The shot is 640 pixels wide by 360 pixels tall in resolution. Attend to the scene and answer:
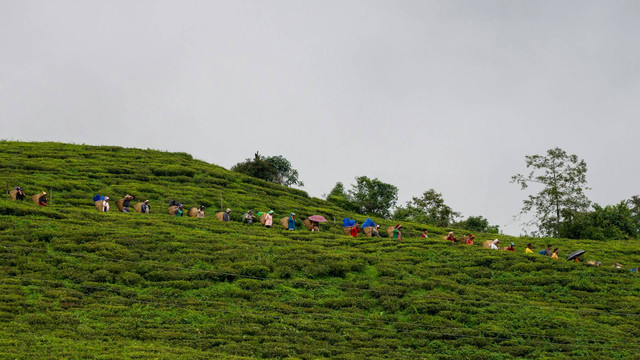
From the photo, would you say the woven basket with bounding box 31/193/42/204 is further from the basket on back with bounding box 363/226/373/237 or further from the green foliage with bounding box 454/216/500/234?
the green foliage with bounding box 454/216/500/234

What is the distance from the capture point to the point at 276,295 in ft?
83.7

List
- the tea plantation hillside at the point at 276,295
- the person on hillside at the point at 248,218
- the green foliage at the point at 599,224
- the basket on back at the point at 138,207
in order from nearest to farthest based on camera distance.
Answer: the tea plantation hillside at the point at 276,295, the basket on back at the point at 138,207, the person on hillside at the point at 248,218, the green foliage at the point at 599,224

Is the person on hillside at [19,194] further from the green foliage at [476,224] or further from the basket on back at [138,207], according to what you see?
the green foliage at [476,224]

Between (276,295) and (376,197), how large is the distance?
49325 millimetres

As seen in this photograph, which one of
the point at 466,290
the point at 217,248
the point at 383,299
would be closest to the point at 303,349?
the point at 383,299

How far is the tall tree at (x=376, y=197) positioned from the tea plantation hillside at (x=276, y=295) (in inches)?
1373

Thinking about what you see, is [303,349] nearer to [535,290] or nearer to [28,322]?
[28,322]

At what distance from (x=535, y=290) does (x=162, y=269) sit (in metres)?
17.0

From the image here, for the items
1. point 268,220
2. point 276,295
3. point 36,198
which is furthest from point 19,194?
point 276,295

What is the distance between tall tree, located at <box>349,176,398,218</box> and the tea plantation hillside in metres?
34.9

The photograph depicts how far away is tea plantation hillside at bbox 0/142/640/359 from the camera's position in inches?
794

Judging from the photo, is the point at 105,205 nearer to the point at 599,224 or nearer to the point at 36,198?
the point at 36,198

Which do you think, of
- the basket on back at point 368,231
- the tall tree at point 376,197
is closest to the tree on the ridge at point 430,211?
the tall tree at point 376,197

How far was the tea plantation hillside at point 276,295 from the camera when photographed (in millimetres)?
20156
